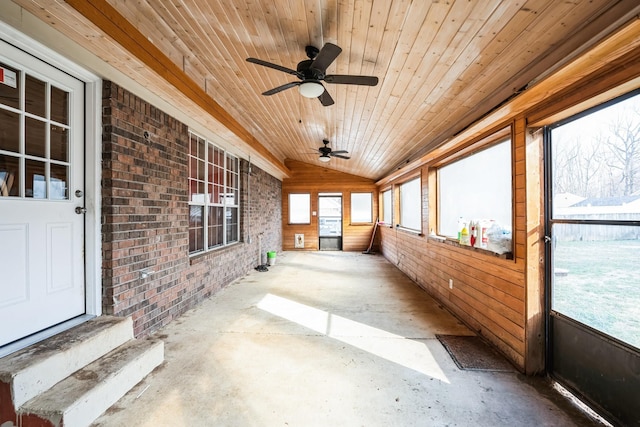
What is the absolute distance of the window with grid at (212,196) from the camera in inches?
162

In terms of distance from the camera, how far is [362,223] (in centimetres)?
987

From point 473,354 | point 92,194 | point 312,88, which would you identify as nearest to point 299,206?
point 312,88

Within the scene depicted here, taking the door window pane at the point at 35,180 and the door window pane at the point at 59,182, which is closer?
the door window pane at the point at 35,180

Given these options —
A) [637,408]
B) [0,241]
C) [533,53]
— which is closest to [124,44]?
[0,241]

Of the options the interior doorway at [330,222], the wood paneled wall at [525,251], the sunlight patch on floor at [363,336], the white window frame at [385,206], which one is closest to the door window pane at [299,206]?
the interior doorway at [330,222]

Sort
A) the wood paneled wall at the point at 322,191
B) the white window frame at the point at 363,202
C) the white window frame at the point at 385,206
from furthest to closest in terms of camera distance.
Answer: the white window frame at the point at 363,202 → the wood paneled wall at the point at 322,191 → the white window frame at the point at 385,206

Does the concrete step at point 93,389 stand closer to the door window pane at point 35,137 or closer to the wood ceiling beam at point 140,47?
the door window pane at point 35,137

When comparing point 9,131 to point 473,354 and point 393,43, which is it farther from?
point 473,354

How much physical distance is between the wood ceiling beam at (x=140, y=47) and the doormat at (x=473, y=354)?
145 inches

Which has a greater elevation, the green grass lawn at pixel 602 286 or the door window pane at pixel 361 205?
the door window pane at pixel 361 205

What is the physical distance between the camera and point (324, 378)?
2252 millimetres

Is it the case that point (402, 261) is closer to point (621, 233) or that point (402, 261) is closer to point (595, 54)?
point (621, 233)

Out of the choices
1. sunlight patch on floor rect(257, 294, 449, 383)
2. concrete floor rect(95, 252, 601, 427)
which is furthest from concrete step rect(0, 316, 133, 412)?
sunlight patch on floor rect(257, 294, 449, 383)

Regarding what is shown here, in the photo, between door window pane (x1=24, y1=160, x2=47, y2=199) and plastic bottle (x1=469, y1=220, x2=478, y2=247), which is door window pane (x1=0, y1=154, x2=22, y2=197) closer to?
door window pane (x1=24, y1=160, x2=47, y2=199)
